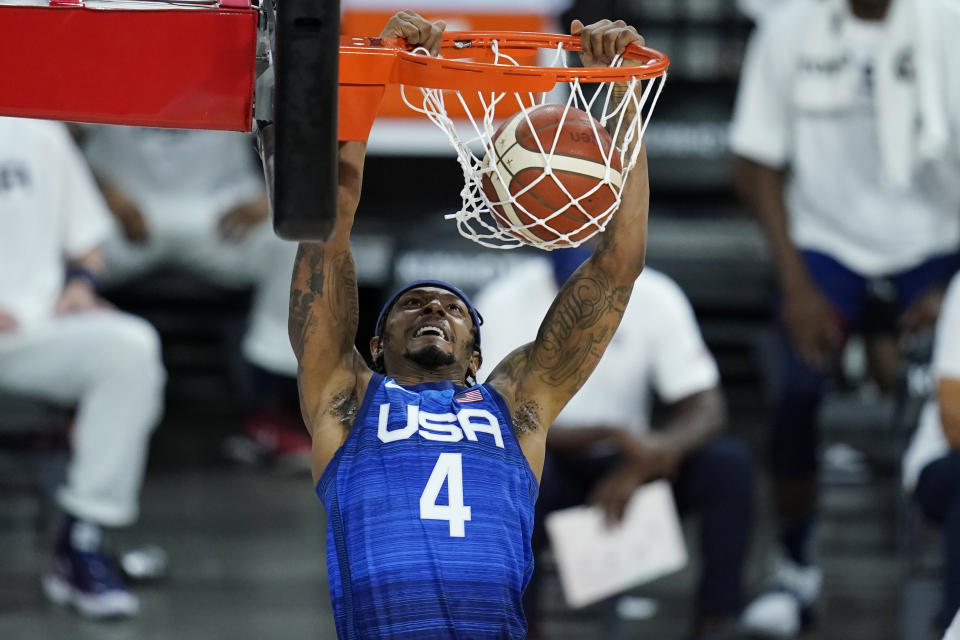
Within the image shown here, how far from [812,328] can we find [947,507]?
1034mm

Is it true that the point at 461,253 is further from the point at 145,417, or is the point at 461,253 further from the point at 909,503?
the point at 909,503

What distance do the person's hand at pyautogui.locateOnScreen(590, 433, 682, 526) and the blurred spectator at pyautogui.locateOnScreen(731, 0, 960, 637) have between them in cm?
70

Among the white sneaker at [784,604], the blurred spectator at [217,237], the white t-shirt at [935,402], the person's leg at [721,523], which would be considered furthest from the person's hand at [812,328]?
the blurred spectator at [217,237]

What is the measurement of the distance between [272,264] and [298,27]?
450 centimetres

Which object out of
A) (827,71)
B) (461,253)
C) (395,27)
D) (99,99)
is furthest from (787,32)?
(99,99)

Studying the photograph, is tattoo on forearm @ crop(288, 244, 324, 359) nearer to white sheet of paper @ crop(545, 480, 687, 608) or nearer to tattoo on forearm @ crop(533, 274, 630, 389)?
tattoo on forearm @ crop(533, 274, 630, 389)

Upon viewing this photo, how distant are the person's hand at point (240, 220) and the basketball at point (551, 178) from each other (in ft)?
11.7

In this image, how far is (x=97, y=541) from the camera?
5730 mm

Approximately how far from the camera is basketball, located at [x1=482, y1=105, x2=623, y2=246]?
3.50 meters

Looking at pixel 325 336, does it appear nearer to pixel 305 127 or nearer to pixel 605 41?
pixel 605 41

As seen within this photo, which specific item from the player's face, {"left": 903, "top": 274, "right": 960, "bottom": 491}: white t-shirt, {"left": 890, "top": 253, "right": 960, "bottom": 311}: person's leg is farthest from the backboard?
{"left": 890, "top": 253, "right": 960, "bottom": 311}: person's leg

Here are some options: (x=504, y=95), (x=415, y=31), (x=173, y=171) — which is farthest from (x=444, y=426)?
(x=173, y=171)

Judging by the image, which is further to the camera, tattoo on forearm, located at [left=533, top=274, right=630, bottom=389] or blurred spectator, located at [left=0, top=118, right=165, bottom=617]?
blurred spectator, located at [left=0, top=118, right=165, bottom=617]

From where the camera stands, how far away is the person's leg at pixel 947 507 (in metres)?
4.64
